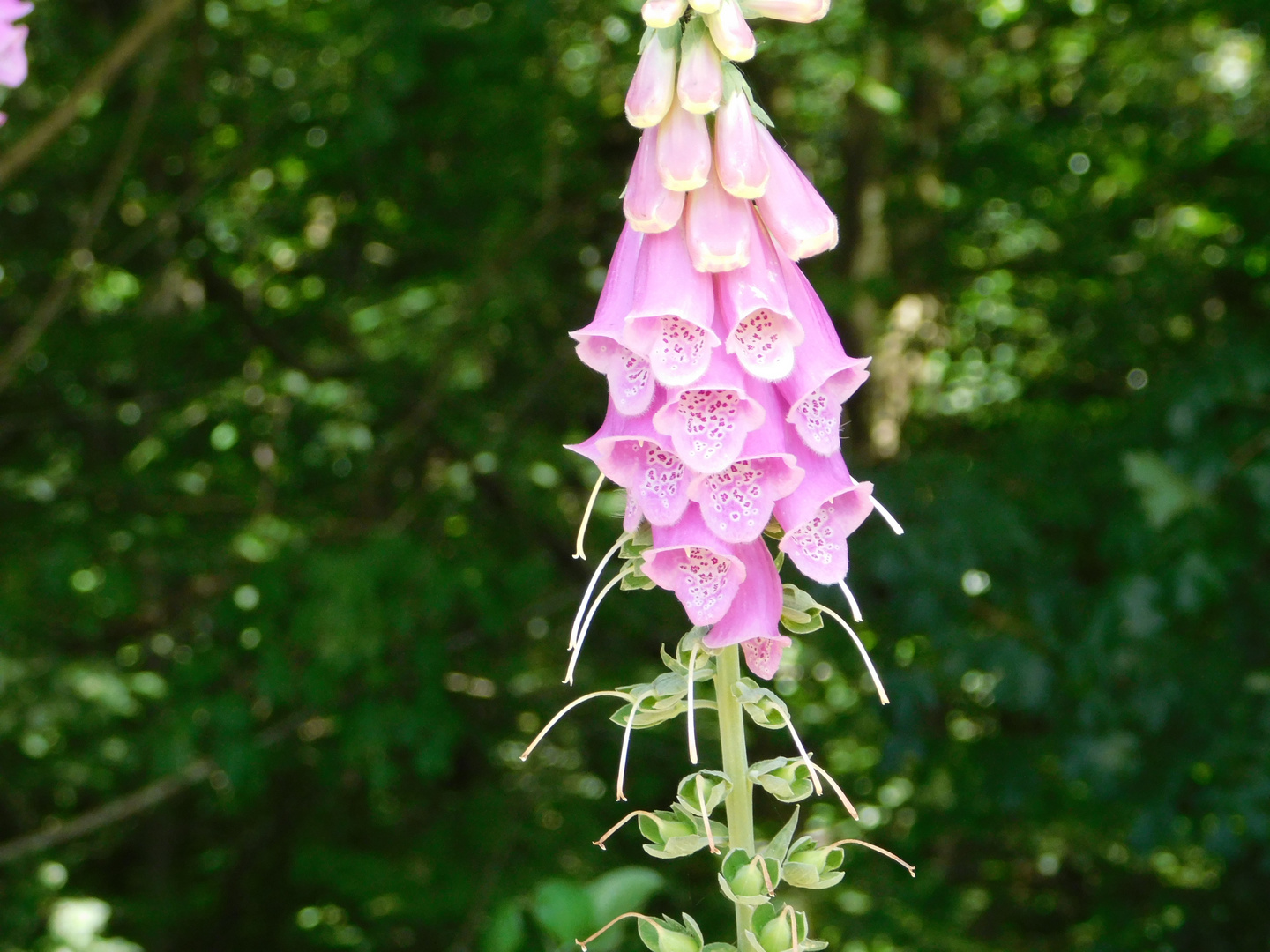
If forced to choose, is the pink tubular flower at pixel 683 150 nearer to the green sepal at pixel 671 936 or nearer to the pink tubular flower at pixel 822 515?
the pink tubular flower at pixel 822 515

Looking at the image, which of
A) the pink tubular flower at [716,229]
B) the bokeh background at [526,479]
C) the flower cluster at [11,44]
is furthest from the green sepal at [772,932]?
the bokeh background at [526,479]

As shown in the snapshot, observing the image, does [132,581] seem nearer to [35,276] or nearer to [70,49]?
[35,276]

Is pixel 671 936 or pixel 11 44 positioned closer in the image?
pixel 671 936

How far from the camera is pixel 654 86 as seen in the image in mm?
734

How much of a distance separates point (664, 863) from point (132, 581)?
1406mm

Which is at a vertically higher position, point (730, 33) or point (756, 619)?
point (730, 33)

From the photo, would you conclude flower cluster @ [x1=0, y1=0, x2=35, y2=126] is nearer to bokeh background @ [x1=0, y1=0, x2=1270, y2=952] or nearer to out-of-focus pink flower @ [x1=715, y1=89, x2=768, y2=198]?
out-of-focus pink flower @ [x1=715, y1=89, x2=768, y2=198]

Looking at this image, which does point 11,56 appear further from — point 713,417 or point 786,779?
point 786,779

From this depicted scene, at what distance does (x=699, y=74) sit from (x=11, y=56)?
54 centimetres

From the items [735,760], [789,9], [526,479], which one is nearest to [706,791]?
[735,760]

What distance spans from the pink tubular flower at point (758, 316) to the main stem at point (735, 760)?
0.17 m

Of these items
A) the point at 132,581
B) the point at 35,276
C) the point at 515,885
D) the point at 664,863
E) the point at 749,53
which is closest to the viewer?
the point at 749,53

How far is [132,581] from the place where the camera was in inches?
113

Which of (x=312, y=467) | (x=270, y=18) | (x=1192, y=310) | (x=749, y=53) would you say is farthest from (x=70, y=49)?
(x=749, y=53)
